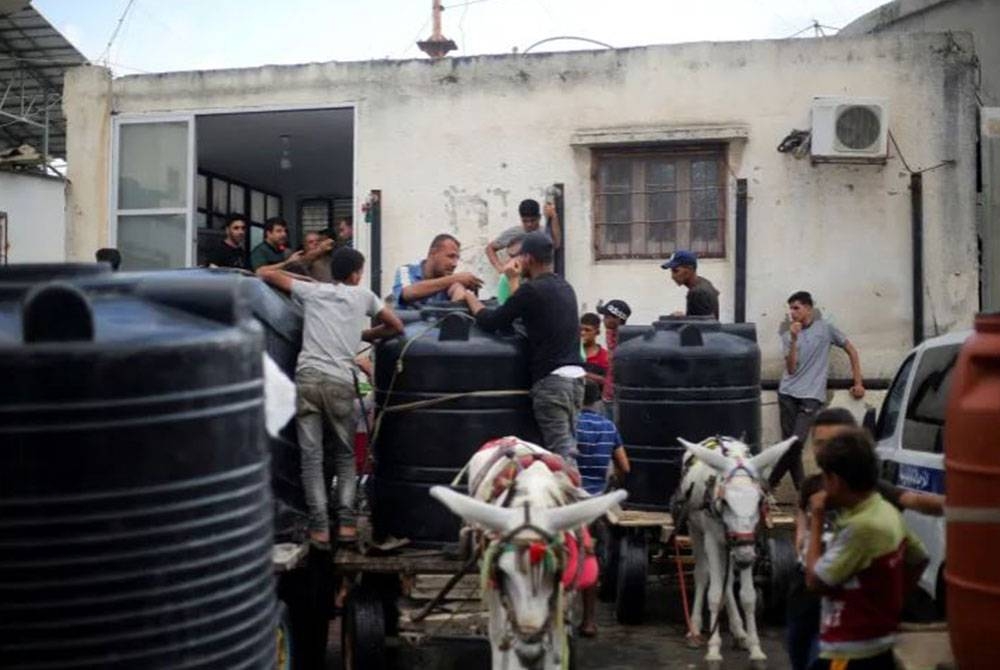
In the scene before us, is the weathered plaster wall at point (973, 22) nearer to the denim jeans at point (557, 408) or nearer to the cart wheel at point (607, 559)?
the cart wheel at point (607, 559)

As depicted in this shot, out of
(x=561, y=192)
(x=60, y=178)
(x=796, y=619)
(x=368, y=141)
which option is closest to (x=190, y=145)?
(x=368, y=141)

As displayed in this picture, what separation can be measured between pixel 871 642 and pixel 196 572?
253 centimetres

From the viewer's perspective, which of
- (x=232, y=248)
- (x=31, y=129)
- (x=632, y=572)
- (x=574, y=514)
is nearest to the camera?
(x=574, y=514)

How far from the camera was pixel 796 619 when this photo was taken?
195 inches

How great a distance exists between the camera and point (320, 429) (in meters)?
6.92

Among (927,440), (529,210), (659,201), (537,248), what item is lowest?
(927,440)

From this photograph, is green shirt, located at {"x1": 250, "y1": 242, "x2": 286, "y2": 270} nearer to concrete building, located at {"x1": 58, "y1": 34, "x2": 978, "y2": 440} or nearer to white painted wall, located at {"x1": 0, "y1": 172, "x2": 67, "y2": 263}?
concrete building, located at {"x1": 58, "y1": 34, "x2": 978, "y2": 440}

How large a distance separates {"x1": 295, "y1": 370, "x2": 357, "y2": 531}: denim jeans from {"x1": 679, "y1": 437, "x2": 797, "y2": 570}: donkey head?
7.57ft

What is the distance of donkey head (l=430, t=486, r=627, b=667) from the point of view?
4.93 metres

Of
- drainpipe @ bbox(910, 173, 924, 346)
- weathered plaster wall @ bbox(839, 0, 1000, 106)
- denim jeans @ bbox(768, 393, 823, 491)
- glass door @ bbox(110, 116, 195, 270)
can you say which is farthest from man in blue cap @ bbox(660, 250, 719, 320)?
glass door @ bbox(110, 116, 195, 270)

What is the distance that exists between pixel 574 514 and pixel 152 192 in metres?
9.50

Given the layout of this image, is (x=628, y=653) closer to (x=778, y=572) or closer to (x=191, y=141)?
(x=778, y=572)

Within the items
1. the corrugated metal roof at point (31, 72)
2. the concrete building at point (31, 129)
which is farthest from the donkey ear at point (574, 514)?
the corrugated metal roof at point (31, 72)

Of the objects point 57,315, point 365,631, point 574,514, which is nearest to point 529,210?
point 365,631
